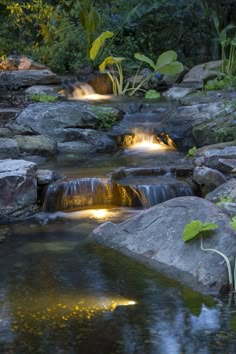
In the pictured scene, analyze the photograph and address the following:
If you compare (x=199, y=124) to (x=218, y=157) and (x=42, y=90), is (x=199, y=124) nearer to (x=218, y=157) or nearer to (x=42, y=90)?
(x=218, y=157)

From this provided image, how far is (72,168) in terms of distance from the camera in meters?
9.92

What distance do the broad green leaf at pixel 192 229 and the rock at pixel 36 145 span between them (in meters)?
5.22

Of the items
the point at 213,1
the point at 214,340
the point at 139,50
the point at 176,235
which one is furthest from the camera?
the point at 139,50

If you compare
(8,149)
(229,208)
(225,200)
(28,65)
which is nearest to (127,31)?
(28,65)

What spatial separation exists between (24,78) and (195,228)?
10.0 m

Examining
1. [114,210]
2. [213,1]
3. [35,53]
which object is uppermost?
[213,1]

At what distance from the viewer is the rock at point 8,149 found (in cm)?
1014

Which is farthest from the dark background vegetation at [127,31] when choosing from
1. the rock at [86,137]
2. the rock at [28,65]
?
the rock at [86,137]

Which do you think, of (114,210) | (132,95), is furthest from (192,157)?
(132,95)

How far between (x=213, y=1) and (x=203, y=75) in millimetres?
2258

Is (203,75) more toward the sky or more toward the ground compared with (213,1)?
more toward the ground

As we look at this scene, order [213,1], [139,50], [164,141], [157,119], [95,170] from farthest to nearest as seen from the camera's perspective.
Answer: [139,50]
[213,1]
[157,119]
[164,141]
[95,170]

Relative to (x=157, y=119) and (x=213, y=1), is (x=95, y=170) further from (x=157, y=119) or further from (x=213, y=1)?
(x=213, y=1)

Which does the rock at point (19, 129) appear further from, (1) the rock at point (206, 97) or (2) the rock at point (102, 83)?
(2) the rock at point (102, 83)
